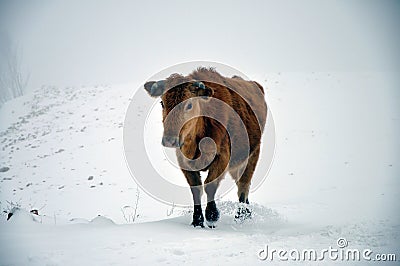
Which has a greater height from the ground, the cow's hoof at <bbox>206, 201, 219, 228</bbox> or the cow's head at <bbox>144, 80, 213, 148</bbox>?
the cow's head at <bbox>144, 80, 213, 148</bbox>

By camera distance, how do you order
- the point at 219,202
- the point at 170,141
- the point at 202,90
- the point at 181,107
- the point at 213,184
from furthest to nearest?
the point at 219,202 → the point at 213,184 → the point at 202,90 → the point at 181,107 → the point at 170,141

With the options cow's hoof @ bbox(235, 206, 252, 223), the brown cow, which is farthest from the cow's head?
cow's hoof @ bbox(235, 206, 252, 223)

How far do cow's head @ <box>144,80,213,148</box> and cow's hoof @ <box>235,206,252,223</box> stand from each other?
4.52 ft

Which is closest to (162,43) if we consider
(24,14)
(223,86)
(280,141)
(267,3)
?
(267,3)

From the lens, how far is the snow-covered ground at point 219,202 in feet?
10.7

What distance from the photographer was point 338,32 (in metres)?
26.8

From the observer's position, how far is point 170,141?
154 inches

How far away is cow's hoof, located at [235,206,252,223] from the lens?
4.73 m

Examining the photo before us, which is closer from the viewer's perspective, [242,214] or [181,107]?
[181,107]

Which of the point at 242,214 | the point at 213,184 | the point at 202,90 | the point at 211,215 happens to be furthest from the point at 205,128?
the point at 242,214

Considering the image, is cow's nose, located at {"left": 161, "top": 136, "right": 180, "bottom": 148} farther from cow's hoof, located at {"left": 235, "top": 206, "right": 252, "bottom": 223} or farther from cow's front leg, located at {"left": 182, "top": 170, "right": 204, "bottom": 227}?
cow's hoof, located at {"left": 235, "top": 206, "right": 252, "bottom": 223}

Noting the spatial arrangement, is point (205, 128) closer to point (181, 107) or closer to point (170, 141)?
point (181, 107)

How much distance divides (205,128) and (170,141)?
34.0 inches

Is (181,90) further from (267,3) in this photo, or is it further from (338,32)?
(267,3)
